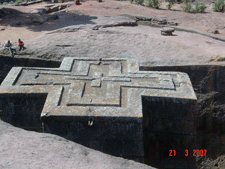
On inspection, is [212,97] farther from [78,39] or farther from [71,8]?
[71,8]

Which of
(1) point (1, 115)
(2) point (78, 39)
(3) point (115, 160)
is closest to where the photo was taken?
(3) point (115, 160)

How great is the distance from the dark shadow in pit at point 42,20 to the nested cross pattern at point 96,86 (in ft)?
17.7

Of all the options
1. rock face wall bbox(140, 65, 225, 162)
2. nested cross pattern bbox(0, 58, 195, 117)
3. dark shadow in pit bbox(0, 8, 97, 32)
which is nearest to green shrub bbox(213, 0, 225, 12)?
dark shadow in pit bbox(0, 8, 97, 32)

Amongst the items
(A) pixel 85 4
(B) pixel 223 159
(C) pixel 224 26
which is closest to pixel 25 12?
(A) pixel 85 4

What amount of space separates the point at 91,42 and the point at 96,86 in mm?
3044

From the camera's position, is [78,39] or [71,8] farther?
[71,8]

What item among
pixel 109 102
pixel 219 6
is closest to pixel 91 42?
pixel 109 102

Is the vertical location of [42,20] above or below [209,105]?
above

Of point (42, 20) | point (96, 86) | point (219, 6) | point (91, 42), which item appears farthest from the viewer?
point (219, 6)

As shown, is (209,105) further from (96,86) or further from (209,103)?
(96,86)

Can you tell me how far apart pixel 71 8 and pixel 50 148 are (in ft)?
36.5

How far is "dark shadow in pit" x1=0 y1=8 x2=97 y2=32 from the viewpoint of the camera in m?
9.54

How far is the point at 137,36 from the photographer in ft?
23.2

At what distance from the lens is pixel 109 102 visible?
329cm
